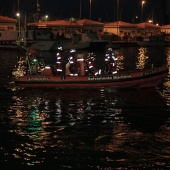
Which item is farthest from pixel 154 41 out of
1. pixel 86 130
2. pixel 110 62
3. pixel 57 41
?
pixel 86 130

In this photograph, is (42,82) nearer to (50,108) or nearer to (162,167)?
(50,108)

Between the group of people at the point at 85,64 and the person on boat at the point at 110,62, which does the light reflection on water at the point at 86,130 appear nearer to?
the group of people at the point at 85,64

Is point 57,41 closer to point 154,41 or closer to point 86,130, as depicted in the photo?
point 154,41

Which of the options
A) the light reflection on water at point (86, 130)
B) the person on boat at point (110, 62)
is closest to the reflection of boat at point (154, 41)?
the person on boat at point (110, 62)

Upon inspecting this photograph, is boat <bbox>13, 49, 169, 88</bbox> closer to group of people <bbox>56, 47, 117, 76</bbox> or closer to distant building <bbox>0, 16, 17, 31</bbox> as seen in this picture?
group of people <bbox>56, 47, 117, 76</bbox>

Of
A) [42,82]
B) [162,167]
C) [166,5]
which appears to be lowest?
[162,167]

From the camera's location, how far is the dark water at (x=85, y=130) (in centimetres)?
955

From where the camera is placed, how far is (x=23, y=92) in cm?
1952

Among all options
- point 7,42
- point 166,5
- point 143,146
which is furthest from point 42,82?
point 166,5

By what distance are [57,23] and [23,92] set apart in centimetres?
5172

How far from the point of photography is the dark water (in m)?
9.55

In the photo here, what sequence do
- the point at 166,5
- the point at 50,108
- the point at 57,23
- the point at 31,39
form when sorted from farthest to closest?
the point at 166,5, the point at 57,23, the point at 31,39, the point at 50,108

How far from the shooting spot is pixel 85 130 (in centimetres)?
1207

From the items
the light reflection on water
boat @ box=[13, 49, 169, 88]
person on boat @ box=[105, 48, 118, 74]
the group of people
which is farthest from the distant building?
the light reflection on water
